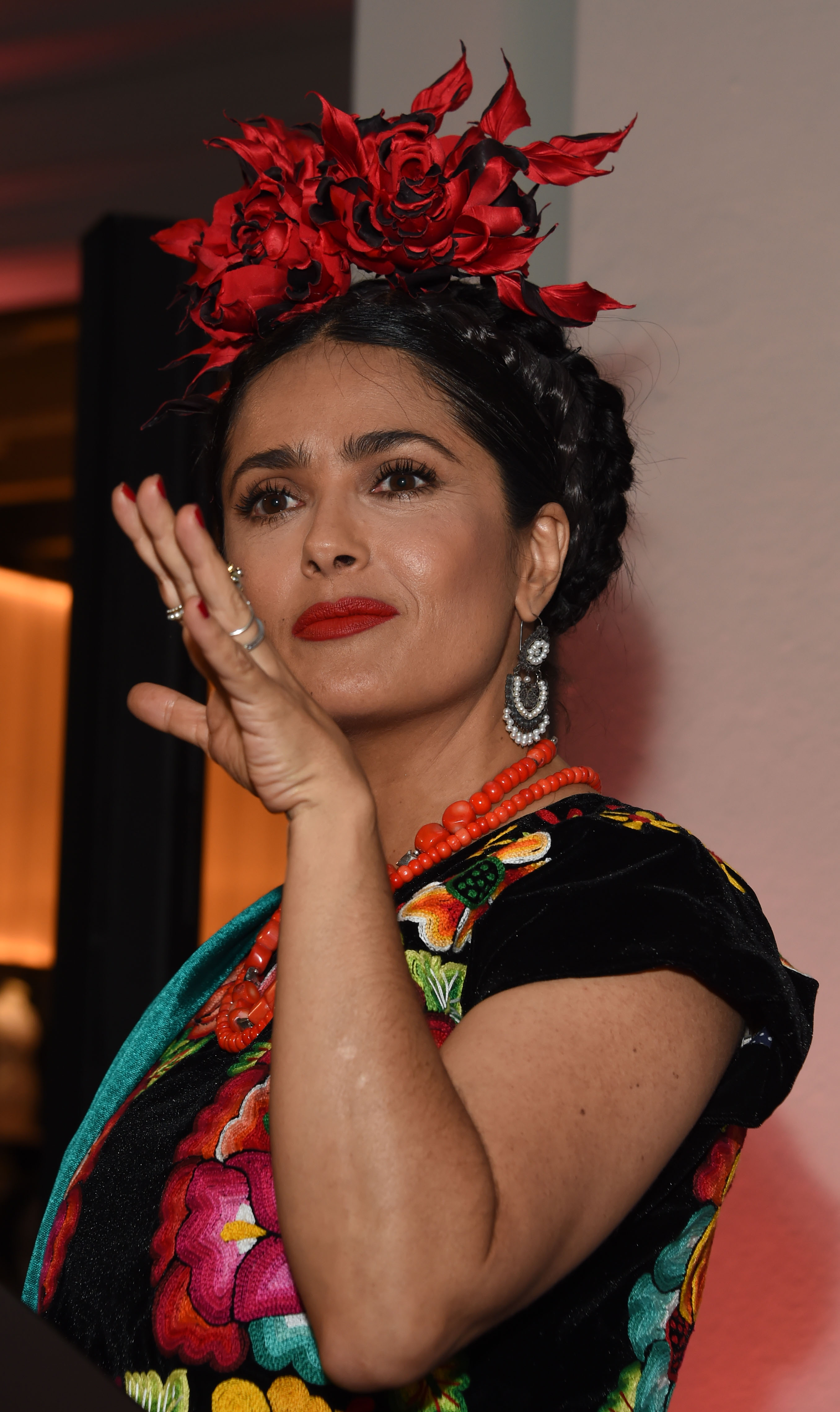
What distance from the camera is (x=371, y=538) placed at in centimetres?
120

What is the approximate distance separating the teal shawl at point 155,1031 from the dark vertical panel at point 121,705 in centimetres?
118

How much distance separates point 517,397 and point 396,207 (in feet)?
0.75

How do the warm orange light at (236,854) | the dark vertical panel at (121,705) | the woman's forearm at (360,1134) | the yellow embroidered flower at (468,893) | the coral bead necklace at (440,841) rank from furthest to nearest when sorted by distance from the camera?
the warm orange light at (236,854) → the dark vertical panel at (121,705) → the coral bead necklace at (440,841) → the yellow embroidered flower at (468,893) → the woman's forearm at (360,1134)

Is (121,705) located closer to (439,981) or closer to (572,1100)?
(439,981)

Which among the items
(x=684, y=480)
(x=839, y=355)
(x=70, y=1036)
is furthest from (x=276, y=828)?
(x=839, y=355)

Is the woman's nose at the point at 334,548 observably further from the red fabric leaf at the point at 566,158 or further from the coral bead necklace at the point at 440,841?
the red fabric leaf at the point at 566,158

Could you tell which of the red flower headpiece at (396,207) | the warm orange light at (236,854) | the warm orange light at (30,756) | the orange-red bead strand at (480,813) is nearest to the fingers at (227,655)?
the orange-red bead strand at (480,813)

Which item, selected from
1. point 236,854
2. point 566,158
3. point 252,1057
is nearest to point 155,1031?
point 252,1057

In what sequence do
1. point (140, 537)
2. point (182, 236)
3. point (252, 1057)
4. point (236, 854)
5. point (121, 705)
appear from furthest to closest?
point (236, 854) < point (121, 705) < point (182, 236) < point (252, 1057) < point (140, 537)

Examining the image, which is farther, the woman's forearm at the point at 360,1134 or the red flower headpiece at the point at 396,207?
the red flower headpiece at the point at 396,207

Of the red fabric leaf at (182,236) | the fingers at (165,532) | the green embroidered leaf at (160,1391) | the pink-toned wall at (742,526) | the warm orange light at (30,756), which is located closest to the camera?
the fingers at (165,532)

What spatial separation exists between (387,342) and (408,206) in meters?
0.14

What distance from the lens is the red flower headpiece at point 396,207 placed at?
1.31 m

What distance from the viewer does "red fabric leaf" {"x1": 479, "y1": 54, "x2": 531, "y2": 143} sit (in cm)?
133
